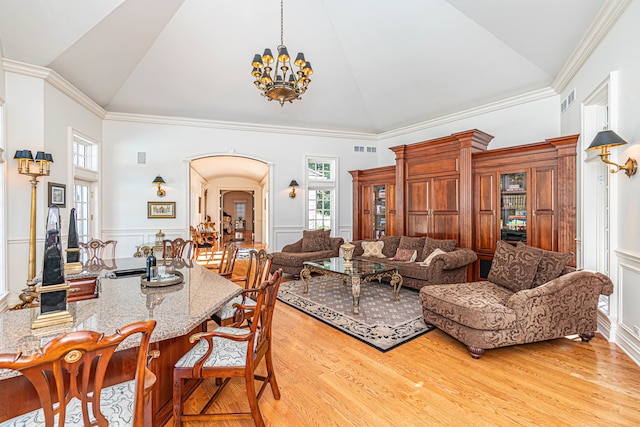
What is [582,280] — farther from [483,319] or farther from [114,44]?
[114,44]

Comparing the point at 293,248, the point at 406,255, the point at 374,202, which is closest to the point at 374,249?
the point at 406,255

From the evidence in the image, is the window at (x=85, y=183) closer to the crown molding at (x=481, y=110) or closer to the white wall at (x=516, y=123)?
the crown molding at (x=481, y=110)

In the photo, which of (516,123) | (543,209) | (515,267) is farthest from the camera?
(516,123)

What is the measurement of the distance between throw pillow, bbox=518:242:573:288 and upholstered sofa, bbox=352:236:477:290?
1.31 m

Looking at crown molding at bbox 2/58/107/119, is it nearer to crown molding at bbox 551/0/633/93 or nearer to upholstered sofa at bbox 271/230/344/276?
upholstered sofa at bbox 271/230/344/276

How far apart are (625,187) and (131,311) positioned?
14.0 feet

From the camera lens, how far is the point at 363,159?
815cm

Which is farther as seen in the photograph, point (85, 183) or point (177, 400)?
point (85, 183)

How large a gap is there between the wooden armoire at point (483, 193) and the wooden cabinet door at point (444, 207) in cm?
2

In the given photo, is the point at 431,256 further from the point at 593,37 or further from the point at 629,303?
the point at 593,37

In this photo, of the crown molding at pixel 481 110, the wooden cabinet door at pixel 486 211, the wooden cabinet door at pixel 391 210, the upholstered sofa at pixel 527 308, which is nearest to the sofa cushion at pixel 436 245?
the wooden cabinet door at pixel 486 211

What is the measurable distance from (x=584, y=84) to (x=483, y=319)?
3.42 m

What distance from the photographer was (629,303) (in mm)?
2881

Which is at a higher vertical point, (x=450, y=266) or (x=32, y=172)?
(x=32, y=172)
